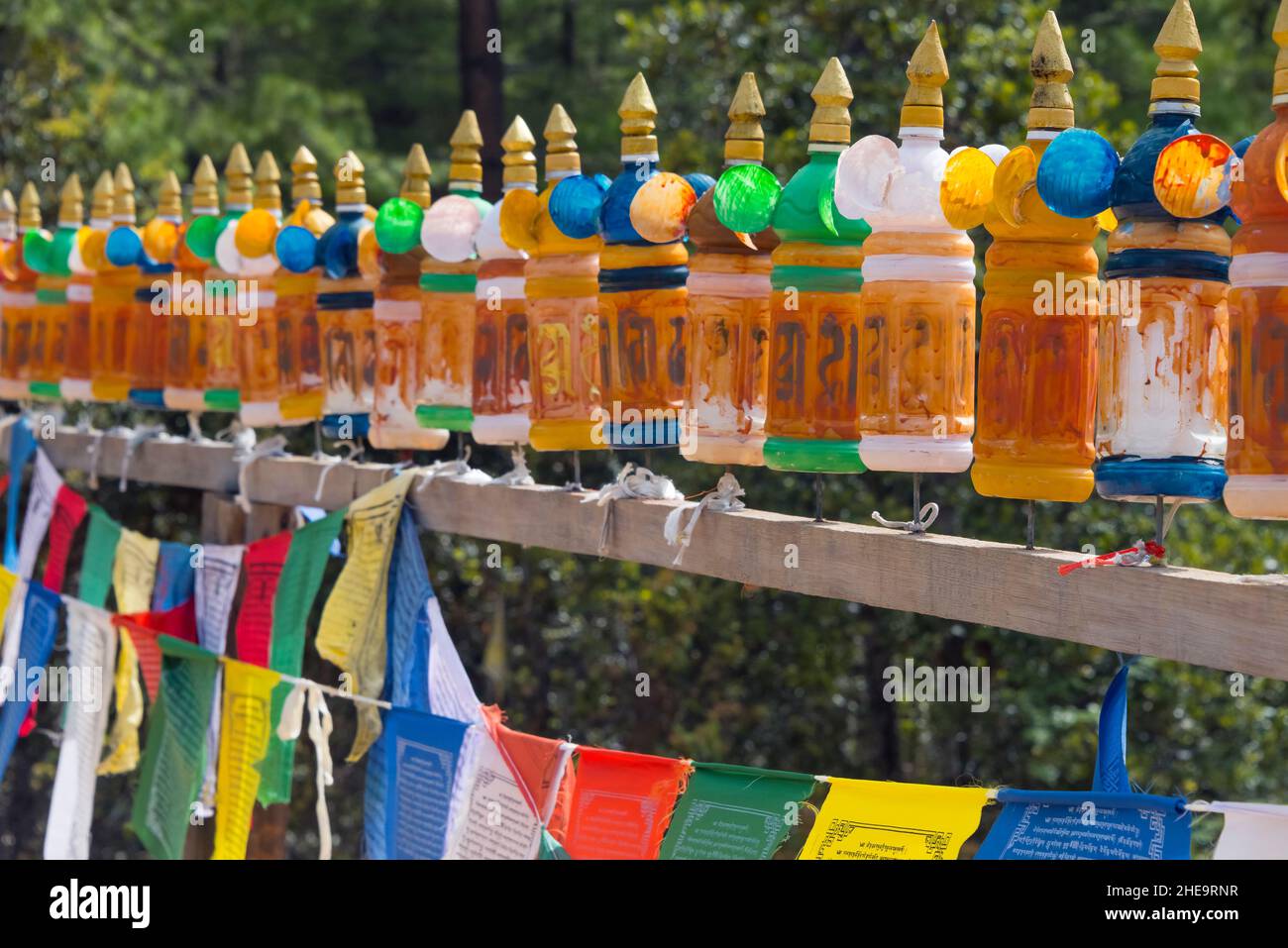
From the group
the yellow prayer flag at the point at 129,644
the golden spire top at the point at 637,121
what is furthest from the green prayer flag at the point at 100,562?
the golden spire top at the point at 637,121

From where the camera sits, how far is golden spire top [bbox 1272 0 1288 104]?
81.2 inches

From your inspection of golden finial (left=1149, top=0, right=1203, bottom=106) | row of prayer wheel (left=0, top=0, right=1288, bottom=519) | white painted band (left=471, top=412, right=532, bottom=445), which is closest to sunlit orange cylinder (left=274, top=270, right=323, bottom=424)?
row of prayer wheel (left=0, top=0, right=1288, bottom=519)

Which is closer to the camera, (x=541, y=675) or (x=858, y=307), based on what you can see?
(x=858, y=307)

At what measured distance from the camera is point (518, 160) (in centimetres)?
347

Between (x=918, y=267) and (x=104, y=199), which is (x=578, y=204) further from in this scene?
(x=104, y=199)

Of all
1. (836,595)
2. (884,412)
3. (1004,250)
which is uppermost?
(1004,250)

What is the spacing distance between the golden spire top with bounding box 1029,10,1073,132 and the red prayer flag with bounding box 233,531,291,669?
7.40ft

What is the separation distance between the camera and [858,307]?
2705 mm

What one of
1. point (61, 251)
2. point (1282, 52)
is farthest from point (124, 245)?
point (1282, 52)

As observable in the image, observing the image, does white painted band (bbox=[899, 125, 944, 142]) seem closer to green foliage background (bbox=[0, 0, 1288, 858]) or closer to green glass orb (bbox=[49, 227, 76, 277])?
green foliage background (bbox=[0, 0, 1288, 858])

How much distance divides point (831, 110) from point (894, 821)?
1.10 meters

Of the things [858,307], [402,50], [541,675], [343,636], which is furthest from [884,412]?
[402,50]

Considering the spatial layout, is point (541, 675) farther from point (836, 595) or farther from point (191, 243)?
point (836, 595)
